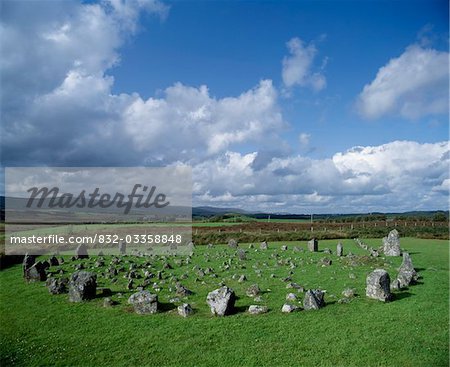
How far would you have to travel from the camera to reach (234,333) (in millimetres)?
14414

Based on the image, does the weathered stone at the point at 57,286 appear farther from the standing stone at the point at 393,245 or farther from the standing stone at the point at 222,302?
the standing stone at the point at 393,245

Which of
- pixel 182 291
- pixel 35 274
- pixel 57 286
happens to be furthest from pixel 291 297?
pixel 35 274

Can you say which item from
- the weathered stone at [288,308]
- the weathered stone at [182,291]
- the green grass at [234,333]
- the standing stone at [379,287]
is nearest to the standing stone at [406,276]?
the green grass at [234,333]

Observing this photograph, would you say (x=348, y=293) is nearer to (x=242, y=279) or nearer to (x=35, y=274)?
(x=242, y=279)

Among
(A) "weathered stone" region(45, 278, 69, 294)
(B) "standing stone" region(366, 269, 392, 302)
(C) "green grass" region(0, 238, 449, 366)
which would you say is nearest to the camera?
(C) "green grass" region(0, 238, 449, 366)

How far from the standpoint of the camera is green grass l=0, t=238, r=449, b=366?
12633 millimetres

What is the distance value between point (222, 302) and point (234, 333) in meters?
2.15

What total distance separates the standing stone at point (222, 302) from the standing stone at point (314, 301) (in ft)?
11.8

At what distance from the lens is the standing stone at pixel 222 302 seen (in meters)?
16.3

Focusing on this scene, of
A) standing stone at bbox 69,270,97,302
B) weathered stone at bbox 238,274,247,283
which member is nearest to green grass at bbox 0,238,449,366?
standing stone at bbox 69,270,97,302

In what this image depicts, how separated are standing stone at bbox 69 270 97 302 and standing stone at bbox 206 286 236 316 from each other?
7318 mm

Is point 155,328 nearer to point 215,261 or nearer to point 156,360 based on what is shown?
point 156,360

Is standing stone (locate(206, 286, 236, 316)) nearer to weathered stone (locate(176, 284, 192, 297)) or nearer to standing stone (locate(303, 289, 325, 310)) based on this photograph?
weathered stone (locate(176, 284, 192, 297))

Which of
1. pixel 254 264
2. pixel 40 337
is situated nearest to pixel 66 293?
pixel 40 337
